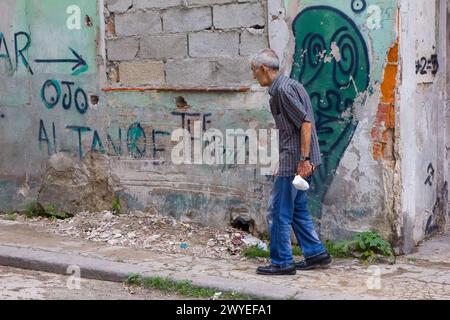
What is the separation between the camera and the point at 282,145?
646 cm

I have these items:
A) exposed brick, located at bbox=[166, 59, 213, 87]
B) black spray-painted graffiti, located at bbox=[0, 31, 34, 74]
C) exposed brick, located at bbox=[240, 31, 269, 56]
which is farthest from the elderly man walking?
black spray-painted graffiti, located at bbox=[0, 31, 34, 74]

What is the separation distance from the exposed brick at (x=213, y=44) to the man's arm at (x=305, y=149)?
5.36ft

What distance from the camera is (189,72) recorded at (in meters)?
7.89

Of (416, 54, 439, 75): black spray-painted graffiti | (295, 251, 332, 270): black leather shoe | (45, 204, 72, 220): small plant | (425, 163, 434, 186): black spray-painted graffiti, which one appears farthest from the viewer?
(45, 204, 72, 220): small plant

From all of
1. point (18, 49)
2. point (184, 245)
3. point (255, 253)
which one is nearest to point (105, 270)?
point (184, 245)

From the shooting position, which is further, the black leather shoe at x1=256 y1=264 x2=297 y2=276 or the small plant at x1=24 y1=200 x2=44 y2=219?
the small plant at x1=24 y1=200 x2=44 y2=219

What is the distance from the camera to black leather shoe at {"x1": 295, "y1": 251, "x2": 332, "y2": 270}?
6.65m

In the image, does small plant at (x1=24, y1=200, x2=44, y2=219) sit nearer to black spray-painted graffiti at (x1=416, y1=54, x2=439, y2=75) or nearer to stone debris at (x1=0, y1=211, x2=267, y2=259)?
stone debris at (x1=0, y1=211, x2=267, y2=259)

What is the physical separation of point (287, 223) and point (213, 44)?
211 cm

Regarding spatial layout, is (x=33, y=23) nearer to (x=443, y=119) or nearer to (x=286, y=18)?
(x=286, y=18)

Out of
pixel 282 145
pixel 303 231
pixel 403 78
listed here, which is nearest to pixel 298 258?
pixel 303 231

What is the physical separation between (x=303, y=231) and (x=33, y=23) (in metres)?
4.04

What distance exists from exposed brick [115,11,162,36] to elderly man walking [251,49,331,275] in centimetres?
192

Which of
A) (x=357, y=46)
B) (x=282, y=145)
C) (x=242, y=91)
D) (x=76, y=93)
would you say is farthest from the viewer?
(x=76, y=93)
